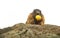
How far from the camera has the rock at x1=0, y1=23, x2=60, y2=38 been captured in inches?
296

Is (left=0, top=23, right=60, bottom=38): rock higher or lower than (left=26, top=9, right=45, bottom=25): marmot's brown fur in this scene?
lower

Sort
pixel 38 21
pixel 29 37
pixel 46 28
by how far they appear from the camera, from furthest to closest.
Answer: pixel 38 21, pixel 46 28, pixel 29 37

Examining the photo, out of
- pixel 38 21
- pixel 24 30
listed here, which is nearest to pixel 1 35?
pixel 24 30

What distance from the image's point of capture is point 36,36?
751 cm

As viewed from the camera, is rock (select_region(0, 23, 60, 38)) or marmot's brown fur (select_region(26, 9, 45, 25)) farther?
marmot's brown fur (select_region(26, 9, 45, 25))

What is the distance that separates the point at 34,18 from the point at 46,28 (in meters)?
2.47

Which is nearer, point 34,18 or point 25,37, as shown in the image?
point 25,37

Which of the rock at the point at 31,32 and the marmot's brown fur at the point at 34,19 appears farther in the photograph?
the marmot's brown fur at the point at 34,19

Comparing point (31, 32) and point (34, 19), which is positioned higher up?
point (34, 19)

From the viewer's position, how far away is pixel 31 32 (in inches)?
299

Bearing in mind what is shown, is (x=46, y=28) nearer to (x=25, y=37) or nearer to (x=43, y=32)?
(x=43, y=32)

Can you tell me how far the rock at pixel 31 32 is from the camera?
7.52 meters

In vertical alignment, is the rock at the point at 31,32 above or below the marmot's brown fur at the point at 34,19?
below

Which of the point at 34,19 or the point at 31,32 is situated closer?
the point at 31,32
